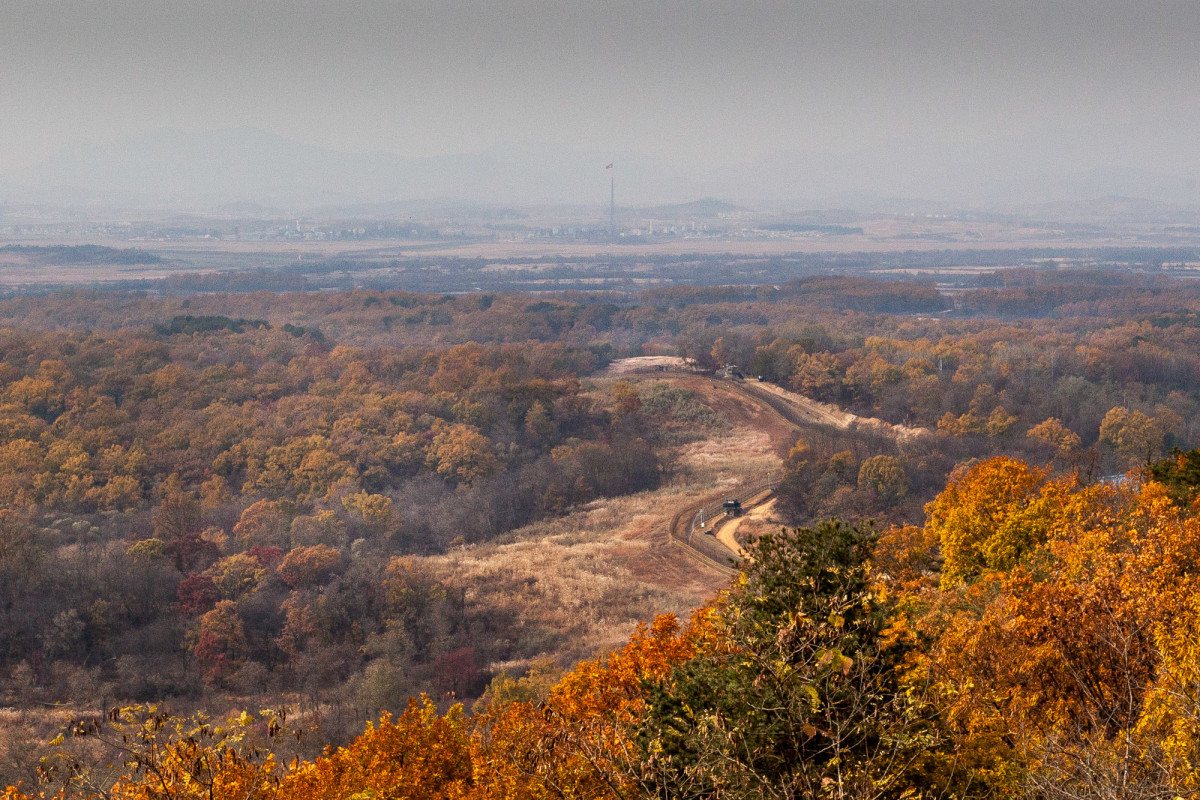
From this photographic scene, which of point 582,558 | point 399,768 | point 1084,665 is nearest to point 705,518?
point 582,558

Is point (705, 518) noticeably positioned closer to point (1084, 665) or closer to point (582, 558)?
point (582, 558)

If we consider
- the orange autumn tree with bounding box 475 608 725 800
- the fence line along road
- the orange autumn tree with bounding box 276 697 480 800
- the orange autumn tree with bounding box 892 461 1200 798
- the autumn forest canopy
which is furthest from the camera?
the fence line along road

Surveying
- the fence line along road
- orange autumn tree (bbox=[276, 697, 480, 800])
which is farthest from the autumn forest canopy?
the fence line along road

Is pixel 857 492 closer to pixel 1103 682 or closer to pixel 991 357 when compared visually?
pixel 1103 682

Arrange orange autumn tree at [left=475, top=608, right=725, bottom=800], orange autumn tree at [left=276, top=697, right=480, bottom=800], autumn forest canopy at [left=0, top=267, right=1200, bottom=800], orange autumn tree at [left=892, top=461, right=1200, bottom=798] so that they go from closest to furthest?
orange autumn tree at [left=892, top=461, right=1200, bottom=798], autumn forest canopy at [left=0, top=267, right=1200, bottom=800], orange autumn tree at [left=475, top=608, right=725, bottom=800], orange autumn tree at [left=276, top=697, right=480, bottom=800]

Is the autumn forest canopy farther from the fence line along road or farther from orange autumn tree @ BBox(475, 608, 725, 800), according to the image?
the fence line along road

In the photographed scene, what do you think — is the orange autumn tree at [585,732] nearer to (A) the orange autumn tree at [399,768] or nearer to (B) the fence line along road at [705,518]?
(A) the orange autumn tree at [399,768]

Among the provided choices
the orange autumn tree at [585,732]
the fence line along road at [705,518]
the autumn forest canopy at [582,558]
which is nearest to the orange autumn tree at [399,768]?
the autumn forest canopy at [582,558]

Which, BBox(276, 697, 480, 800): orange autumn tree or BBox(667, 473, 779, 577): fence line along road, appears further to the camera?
BBox(667, 473, 779, 577): fence line along road
